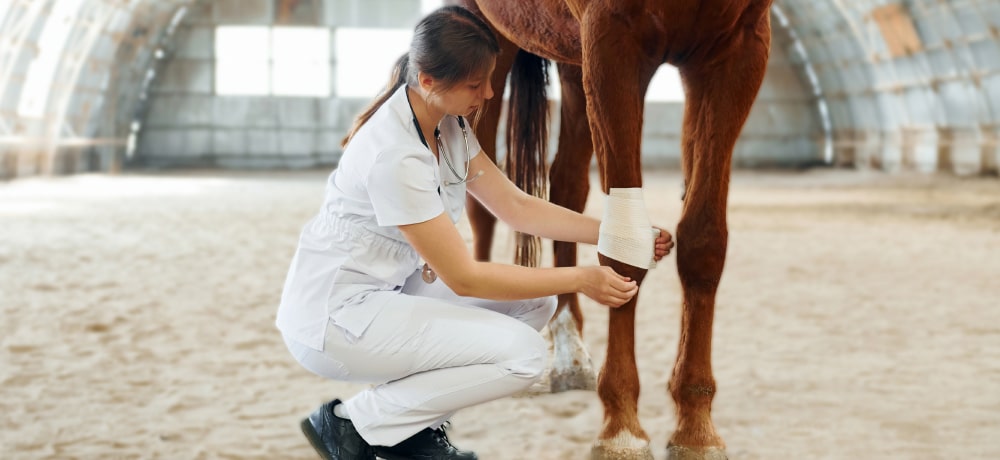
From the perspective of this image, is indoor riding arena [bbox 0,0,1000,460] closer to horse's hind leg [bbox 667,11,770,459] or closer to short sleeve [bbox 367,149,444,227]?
horse's hind leg [bbox 667,11,770,459]

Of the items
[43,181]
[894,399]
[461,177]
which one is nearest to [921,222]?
[894,399]

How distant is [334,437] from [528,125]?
85.1 inches

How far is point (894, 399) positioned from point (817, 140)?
24.7 m

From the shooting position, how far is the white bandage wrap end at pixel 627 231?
8.50ft

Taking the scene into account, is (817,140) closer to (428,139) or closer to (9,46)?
(9,46)

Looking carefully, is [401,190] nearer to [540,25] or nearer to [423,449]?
[423,449]

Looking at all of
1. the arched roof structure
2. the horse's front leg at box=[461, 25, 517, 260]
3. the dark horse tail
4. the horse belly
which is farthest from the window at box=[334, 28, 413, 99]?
the horse belly

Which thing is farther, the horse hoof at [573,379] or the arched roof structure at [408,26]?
the arched roof structure at [408,26]

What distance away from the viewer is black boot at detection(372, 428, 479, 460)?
253 cm

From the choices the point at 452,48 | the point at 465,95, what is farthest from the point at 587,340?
the point at 452,48

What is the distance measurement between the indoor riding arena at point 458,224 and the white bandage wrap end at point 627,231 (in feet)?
0.14

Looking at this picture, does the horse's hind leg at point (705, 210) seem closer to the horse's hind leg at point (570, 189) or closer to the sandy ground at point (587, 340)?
the sandy ground at point (587, 340)

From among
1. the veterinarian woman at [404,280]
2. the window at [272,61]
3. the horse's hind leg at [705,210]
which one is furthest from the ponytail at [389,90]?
the window at [272,61]

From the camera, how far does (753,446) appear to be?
9.45ft
